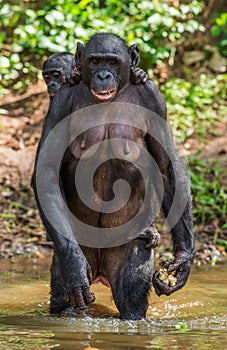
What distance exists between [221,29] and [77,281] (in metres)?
8.28

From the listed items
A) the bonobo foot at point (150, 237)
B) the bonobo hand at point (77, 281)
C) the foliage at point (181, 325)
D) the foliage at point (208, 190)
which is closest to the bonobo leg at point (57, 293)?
Answer: the bonobo hand at point (77, 281)

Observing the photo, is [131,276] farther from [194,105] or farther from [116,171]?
[194,105]

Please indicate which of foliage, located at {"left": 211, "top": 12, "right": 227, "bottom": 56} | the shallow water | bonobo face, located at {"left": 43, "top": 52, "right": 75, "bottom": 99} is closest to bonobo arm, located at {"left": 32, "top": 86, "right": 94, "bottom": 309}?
the shallow water

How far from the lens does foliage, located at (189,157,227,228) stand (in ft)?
32.0

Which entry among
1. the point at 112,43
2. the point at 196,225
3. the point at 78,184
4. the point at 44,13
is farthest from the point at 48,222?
the point at 44,13

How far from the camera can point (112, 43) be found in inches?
220

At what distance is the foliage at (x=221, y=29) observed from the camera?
40.1 feet

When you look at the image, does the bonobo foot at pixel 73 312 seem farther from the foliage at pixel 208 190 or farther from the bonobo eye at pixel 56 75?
the foliage at pixel 208 190

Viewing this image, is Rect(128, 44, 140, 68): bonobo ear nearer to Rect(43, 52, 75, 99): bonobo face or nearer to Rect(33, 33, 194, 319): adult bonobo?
Rect(33, 33, 194, 319): adult bonobo

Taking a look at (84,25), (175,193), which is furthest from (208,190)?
(175,193)

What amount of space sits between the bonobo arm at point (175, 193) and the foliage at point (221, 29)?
22.5 feet

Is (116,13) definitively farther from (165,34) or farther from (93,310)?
(93,310)

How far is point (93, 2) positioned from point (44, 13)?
2.79 ft

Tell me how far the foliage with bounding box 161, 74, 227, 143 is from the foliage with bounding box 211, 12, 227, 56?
2.22 feet
